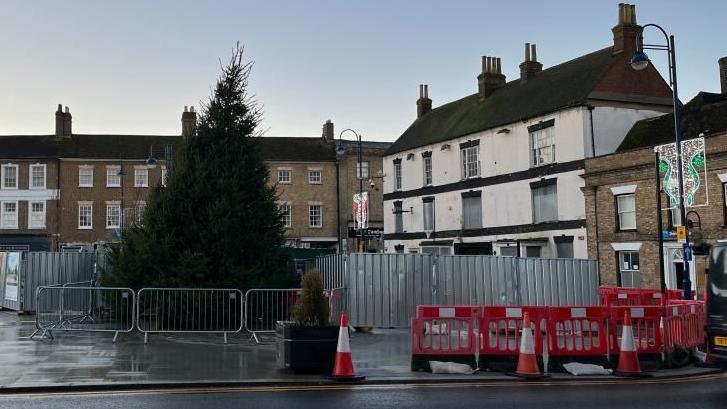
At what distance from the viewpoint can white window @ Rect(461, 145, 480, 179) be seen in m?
39.2

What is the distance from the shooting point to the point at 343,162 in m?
57.0

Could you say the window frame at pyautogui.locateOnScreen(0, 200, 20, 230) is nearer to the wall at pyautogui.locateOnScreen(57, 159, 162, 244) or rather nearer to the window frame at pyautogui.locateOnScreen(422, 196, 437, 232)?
the wall at pyautogui.locateOnScreen(57, 159, 162, 244)

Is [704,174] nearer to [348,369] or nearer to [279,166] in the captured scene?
[348,369]

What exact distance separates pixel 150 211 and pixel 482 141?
78.0 ft

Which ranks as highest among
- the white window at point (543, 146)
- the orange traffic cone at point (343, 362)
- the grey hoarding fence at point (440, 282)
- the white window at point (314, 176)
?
the white window at point (314, 176)

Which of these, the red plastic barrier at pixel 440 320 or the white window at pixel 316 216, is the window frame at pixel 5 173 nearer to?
the white window at pixel 316 216

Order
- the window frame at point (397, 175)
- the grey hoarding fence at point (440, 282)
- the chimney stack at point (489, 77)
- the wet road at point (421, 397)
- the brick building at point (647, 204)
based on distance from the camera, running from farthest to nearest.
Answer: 1. the window frame at point (397, 175)
2. the chimney stack at point (489, 77)
3. the brick building at point (647, 204)
4. the grey hoarding fence at point (440, 282)
5. the wet road at point (421, 397)

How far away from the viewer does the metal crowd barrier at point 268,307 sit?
16453mm

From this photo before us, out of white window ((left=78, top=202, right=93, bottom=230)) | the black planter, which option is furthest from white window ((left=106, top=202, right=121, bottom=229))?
the black planter

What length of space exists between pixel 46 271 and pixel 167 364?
13.9 m

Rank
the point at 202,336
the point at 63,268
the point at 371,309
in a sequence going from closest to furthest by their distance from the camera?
1. the point at 202,336
2. the point at 371,309
3. the point at 63,268

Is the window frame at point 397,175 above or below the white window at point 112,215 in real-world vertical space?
above

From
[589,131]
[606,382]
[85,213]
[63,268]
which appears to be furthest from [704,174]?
[85,213]

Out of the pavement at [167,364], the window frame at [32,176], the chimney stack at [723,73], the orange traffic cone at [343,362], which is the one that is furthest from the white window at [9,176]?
the orange traffic cone at [343,362]
